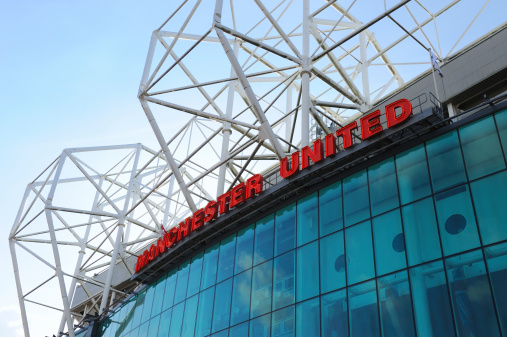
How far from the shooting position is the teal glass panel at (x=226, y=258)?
31422 millimetres

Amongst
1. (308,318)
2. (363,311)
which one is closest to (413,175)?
(363,311)

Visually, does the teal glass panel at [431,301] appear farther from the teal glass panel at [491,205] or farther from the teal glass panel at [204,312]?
the teal glass panel at [204,312]

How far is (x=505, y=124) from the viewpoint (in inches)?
873

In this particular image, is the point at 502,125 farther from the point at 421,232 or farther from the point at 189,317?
the point at 189,317

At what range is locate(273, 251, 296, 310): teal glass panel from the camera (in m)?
26.3

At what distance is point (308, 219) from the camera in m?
27.7

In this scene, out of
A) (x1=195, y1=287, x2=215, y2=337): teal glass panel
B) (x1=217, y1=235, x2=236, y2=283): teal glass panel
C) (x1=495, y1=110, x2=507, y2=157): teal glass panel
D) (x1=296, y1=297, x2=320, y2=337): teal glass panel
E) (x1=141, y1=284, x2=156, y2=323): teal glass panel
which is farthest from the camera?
(x1=141, y1=284, x2=156, y2=323): teal glass panel

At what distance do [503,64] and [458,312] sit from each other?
13523 mm

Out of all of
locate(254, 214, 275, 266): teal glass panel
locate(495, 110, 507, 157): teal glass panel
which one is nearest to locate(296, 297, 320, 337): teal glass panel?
locate(254, 214, 275, 266): teal glass panel

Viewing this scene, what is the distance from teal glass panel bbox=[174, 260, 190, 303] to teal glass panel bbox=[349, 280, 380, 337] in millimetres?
13873

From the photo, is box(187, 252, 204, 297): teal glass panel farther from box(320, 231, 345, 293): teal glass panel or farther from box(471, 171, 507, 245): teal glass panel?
box(471, 171, 507, 245): teal glass panel

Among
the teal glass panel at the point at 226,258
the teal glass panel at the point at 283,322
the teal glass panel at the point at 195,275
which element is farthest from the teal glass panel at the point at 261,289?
the teal glass panel at the point at 195,275

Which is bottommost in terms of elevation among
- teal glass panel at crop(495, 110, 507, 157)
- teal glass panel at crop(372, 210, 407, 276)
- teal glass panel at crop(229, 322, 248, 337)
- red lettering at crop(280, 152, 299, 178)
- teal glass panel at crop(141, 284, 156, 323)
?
teal glass panel at crop(229, 322, 248, 337)

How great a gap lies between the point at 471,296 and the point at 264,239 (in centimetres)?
1231
